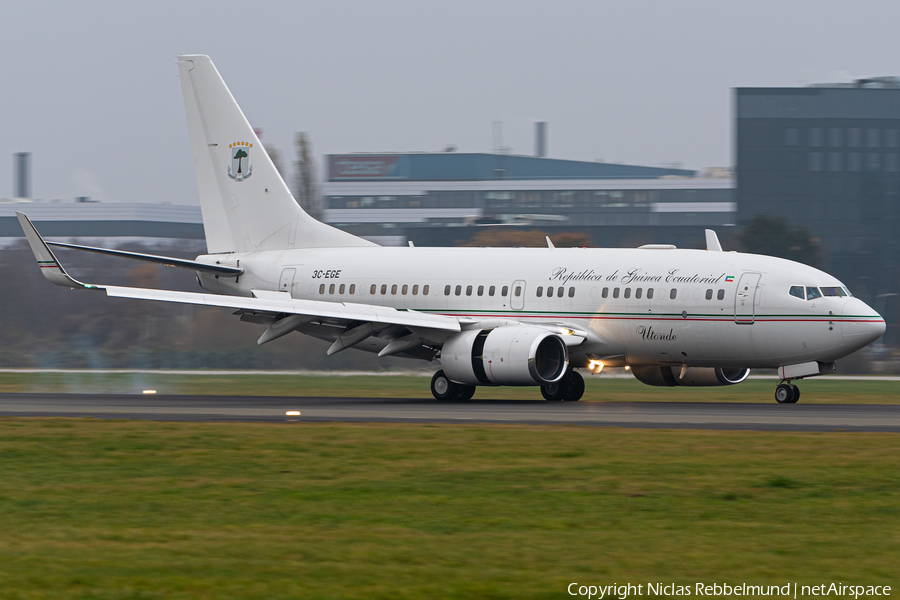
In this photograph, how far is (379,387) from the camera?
40625 millimetres

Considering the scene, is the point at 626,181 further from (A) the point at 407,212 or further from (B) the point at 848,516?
(B) the point at 848,516

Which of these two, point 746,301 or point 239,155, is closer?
point 746,301

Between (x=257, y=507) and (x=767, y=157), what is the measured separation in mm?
94873

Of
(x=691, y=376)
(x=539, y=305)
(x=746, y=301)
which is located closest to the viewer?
(x=746, y=301)

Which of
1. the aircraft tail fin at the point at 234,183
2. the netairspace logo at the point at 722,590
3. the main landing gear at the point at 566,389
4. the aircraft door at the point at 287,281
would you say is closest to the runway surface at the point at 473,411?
the main landing gear at the point at 566,389

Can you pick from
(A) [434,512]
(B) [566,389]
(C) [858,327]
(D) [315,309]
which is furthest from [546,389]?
(A) [434,512]

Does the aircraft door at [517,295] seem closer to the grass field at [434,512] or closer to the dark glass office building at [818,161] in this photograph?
the grass field at [434,512]

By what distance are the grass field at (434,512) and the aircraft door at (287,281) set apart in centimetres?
1677

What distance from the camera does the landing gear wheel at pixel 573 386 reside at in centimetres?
3353

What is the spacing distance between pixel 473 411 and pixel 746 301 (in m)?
7.67

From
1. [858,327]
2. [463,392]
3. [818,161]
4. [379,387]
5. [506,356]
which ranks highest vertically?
[818,161]

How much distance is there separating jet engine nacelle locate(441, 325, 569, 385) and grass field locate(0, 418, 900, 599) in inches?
360

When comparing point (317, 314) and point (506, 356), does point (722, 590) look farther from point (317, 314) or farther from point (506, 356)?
point (317, 314)

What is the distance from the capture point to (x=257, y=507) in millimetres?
13984
